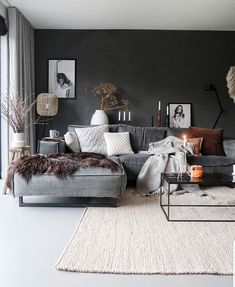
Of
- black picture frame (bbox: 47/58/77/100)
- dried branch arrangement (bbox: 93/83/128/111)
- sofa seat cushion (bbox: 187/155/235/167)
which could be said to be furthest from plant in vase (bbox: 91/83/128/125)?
sofa seat cushion (bbox: 187/155/235/167)

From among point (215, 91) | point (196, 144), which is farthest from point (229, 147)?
point (215, 91)

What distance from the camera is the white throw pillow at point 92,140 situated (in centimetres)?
454

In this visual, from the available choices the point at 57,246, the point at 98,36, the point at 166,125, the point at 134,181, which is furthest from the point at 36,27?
the point at 57,246

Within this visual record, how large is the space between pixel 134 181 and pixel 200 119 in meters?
2.12

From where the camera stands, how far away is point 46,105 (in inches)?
205

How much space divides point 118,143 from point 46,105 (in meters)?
1.48

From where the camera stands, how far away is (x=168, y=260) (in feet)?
6.82

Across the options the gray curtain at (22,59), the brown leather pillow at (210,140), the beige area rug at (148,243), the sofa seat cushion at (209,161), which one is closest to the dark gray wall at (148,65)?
the gray curtain at (22,59)

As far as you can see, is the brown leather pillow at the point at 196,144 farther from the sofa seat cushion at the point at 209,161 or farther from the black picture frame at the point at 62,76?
the black picture frame at the point at 62,76

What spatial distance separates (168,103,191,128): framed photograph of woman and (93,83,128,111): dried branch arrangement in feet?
2.64

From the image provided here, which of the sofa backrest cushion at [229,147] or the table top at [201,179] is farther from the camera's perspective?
the sofa backrest cushion at [229,147]

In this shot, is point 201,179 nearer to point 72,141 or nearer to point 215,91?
point 72,141

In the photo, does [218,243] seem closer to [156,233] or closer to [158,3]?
[156,233]

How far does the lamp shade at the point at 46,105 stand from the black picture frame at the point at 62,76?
370mm
